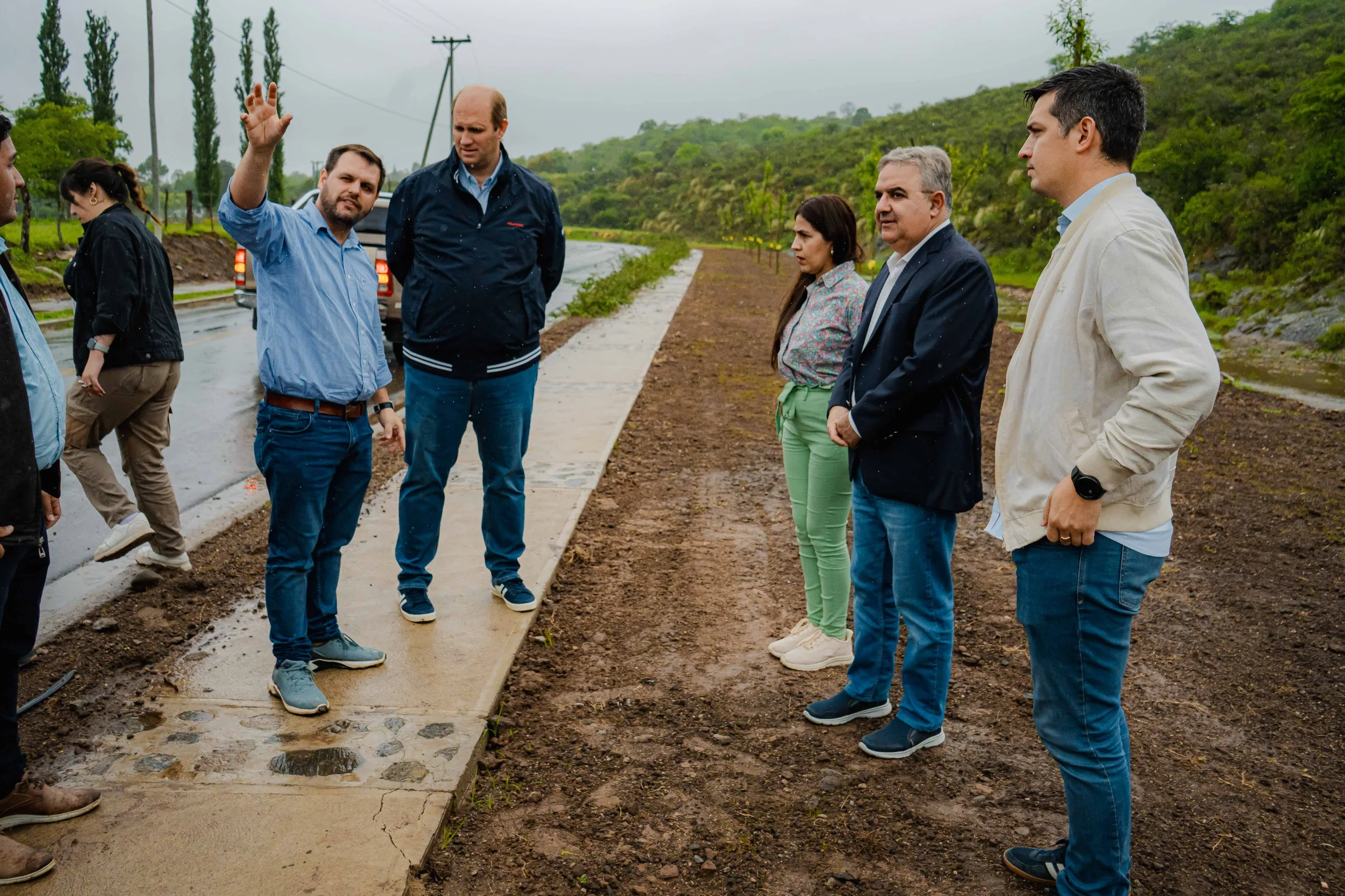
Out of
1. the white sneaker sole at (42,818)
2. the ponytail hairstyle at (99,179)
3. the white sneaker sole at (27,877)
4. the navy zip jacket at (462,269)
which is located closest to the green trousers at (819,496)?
the navy zip jacket at (462,269)

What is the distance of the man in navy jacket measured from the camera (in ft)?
13.6

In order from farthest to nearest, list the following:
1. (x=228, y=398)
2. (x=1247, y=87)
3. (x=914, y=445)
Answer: (x=1247, y=87) < (x=228, y=398) < (x=914, y=445)

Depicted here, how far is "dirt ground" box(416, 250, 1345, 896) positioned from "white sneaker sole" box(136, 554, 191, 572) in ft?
6.44

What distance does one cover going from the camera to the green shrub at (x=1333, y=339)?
17.0 meters

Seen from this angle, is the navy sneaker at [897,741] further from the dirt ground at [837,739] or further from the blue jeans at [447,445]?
the blue jeans at [447,445]

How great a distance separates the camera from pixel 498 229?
422 cm

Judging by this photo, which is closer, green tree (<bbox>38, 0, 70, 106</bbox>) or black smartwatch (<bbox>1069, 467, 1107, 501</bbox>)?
black smartwatch (<bbox>1069, 467, 1107, 501</bbox>)

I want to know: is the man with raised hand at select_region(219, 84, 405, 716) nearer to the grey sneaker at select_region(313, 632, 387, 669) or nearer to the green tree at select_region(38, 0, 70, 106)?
the grey sneaker at select_region(313, 632, 387, 669)

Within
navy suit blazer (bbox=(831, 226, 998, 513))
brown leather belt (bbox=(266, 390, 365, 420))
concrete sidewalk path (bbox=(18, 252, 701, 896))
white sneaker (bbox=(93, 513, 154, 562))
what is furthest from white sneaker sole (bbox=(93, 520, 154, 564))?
navy suit blazer (bbox=(831, 226, 998, 513))

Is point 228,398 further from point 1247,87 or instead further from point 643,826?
point 1247,87

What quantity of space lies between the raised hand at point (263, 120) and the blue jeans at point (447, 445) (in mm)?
1306

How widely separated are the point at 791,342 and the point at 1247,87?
47.0 m

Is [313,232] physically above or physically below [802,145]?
below

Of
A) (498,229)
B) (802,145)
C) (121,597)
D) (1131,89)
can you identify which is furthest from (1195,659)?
(802,145)
